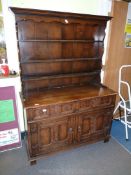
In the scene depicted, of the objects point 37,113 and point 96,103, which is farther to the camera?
point 96,103

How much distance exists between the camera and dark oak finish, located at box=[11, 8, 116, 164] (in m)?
1.70

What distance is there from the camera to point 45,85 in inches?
79.7

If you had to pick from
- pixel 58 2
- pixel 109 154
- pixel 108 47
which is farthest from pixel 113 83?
pixel 58 2

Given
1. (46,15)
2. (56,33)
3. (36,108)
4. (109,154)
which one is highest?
(46,15)

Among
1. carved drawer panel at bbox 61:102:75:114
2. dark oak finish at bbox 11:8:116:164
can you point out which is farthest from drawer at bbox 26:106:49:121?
carved drawer panel at bbox 61:102:75:114

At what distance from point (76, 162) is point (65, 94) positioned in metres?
0.87

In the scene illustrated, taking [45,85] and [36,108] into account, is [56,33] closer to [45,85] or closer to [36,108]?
[45,85]

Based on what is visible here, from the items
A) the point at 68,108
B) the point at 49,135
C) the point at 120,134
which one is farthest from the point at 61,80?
the point at 120,134

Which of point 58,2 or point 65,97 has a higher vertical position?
point 58,2

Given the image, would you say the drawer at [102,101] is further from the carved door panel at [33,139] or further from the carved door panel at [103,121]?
the carved door panel at [33,139]

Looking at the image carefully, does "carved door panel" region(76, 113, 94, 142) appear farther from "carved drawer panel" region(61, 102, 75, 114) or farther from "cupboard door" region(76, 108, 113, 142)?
"carved drawer panel" region(61, 102, 75, 114)

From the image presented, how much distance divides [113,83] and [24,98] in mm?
1576

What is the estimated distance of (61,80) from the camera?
6.89 ft

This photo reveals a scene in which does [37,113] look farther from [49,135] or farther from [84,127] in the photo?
[84,127]
